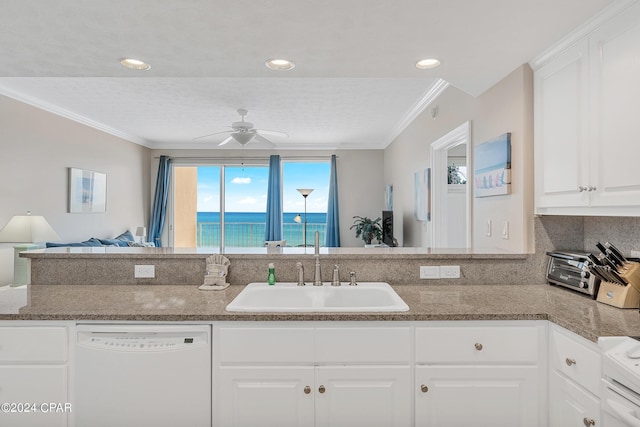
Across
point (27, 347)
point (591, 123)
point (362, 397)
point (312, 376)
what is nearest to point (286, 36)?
point (591, 123)

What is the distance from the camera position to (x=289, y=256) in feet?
7.02

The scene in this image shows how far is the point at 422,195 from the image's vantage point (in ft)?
13.0

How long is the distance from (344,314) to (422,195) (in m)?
2.70

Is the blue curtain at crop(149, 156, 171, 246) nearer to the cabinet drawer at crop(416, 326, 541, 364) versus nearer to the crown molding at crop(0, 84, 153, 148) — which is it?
the crown molding at crop(0, 84, 153, 148)

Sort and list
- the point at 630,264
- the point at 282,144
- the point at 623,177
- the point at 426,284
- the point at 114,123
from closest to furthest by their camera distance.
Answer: the point at 623,177
the point at 630,264
the point at 426,284
the point at 114,123
the point at 282,144

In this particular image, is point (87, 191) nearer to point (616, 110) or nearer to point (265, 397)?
point (265, 397)

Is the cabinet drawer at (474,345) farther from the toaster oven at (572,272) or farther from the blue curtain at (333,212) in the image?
the blue curtain at (333,212)

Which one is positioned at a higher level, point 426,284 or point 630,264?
point 630,264

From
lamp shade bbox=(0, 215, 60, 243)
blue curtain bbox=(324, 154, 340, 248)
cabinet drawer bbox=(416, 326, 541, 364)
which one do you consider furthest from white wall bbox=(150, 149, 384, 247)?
cabinet drawer bbox=(416, 326, 541, 364)

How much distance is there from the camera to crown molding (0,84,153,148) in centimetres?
367

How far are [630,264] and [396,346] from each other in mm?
1093

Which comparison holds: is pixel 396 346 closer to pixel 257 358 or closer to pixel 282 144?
pixel 257 358

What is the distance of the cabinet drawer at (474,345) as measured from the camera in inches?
60.7

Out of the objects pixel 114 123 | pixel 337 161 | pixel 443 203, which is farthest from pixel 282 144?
pixel 443 203
